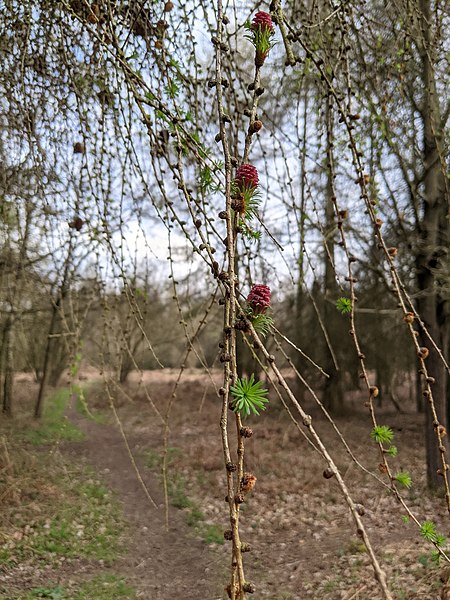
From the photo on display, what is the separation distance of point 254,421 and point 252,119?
10.1 meters

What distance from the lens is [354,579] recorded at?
4086mm

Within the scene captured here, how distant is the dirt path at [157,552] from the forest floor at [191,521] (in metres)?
0.02

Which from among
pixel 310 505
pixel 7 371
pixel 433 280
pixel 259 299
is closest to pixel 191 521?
pixel 310 505

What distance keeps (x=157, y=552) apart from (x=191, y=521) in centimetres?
82

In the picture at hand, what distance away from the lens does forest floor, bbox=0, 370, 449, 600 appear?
14.1 feet

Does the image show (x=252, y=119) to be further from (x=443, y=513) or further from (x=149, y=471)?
(x=149, y=471)

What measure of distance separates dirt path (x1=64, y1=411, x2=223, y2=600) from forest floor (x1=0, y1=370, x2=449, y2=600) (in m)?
0.02

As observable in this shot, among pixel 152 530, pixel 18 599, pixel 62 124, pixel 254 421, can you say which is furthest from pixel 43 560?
pixel 254 421

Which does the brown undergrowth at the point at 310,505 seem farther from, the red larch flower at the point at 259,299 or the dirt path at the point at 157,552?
the red larch flower at the point at 259,299

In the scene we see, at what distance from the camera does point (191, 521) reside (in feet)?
19.6

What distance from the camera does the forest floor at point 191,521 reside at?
14.1 ft

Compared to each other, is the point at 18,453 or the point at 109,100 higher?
the point at 109,100

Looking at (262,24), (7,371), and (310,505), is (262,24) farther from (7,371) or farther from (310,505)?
(7,371)

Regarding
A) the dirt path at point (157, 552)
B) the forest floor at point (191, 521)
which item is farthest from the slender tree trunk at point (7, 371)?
the dirt path at point (157, 552)
